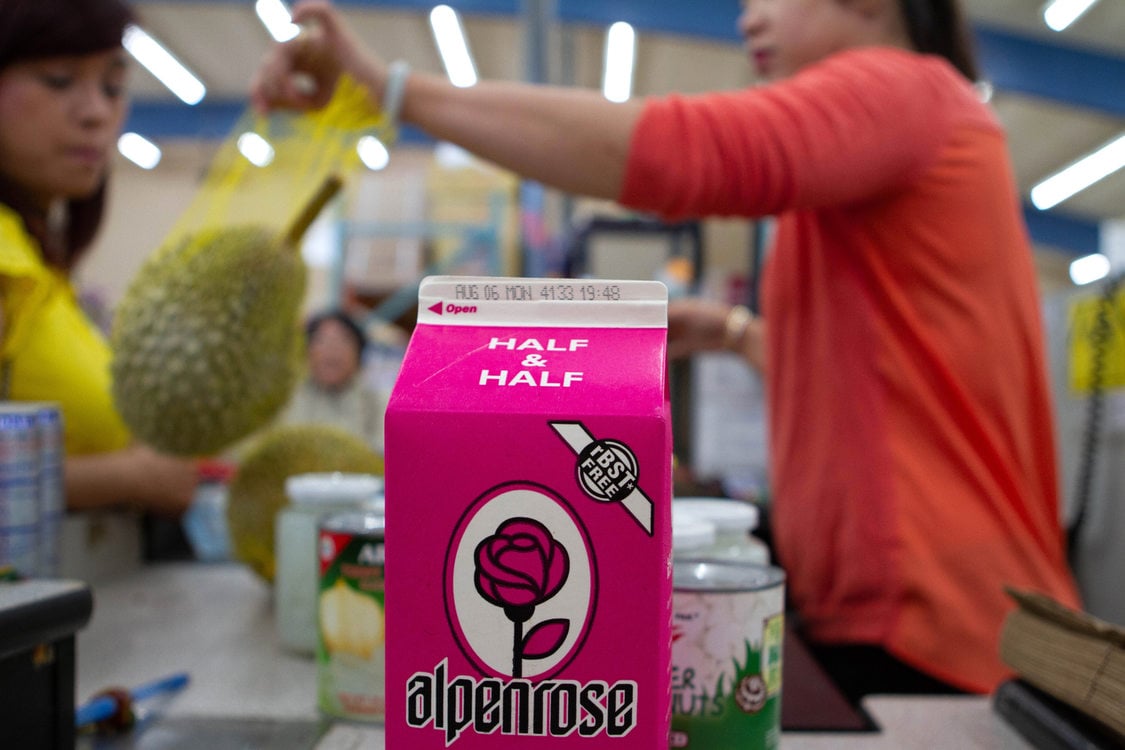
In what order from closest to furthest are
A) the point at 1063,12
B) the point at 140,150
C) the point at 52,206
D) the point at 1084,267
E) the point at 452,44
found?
the point at 52,206 < the point at 1063,12 < the point at 452,44 < the point at 140,150 < the point at 1084,267

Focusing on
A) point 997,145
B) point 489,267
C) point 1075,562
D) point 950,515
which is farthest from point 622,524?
point 489,267

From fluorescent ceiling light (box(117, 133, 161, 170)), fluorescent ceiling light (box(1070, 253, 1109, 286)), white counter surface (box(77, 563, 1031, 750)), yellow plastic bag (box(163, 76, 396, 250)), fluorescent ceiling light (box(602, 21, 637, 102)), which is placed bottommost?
white counter surface (box(77, 563, 1031, 750))

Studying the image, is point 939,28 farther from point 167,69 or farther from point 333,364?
point 167,69

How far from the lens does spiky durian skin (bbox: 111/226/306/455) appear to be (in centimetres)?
68

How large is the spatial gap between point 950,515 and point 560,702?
56 cm

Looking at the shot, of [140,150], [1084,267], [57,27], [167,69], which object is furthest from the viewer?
[1084,267]

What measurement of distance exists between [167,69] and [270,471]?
731cm

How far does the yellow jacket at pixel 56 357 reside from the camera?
33.5 inches

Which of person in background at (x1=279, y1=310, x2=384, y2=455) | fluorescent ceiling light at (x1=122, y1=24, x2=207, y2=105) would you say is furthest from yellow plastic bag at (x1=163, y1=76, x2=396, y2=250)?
fluorescent ceiling light at (x1=122, y1=24, x2=207, y2=105)

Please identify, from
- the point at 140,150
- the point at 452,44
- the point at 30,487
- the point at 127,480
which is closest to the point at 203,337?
the point at 30,487

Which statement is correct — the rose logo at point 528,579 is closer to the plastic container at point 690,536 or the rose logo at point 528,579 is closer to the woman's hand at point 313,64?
the plastic container at point 690,536

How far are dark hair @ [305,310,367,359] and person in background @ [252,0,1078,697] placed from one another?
2612 mm

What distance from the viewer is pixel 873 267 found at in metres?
0.81

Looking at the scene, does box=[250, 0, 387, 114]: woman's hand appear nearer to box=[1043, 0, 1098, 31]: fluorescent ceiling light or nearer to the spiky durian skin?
the spiky durian skin
